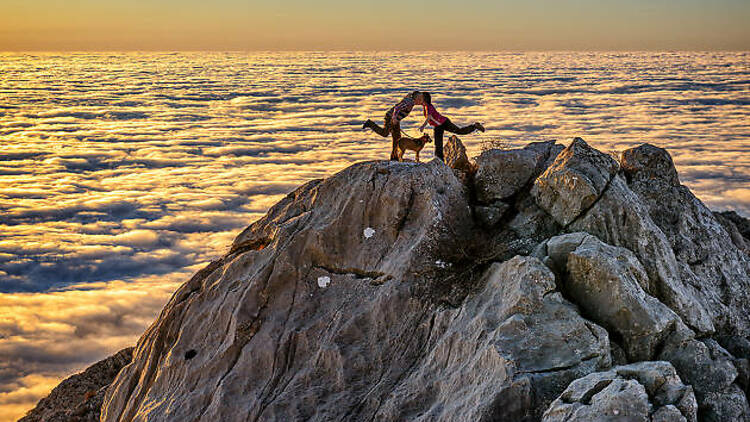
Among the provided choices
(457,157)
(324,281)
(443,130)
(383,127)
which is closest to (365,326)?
(324,281)

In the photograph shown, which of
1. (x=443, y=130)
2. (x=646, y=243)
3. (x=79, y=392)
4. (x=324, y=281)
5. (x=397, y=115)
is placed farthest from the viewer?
(x=79, y=392)

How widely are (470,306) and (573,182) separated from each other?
3328 mm

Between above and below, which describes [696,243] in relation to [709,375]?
above

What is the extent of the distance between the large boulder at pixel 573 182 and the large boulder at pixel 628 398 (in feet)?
13.4

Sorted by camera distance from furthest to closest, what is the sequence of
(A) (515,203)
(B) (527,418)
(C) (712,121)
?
(C) (712,121) → (A) (515,203) → (B) (527,418)

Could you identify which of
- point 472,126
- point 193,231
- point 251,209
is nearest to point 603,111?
point 251,209

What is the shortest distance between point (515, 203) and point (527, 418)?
5.84 meters

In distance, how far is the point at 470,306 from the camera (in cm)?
920

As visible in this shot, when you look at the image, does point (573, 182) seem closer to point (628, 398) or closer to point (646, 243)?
point (646, 243)

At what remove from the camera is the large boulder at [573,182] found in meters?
10.4

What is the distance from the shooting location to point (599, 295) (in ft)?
28.0

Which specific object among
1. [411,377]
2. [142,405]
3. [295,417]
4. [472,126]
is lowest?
[142,405]

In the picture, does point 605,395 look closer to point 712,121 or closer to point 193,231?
point 193,231

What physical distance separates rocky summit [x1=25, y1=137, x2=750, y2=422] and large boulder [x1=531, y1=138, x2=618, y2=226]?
0.03 m
